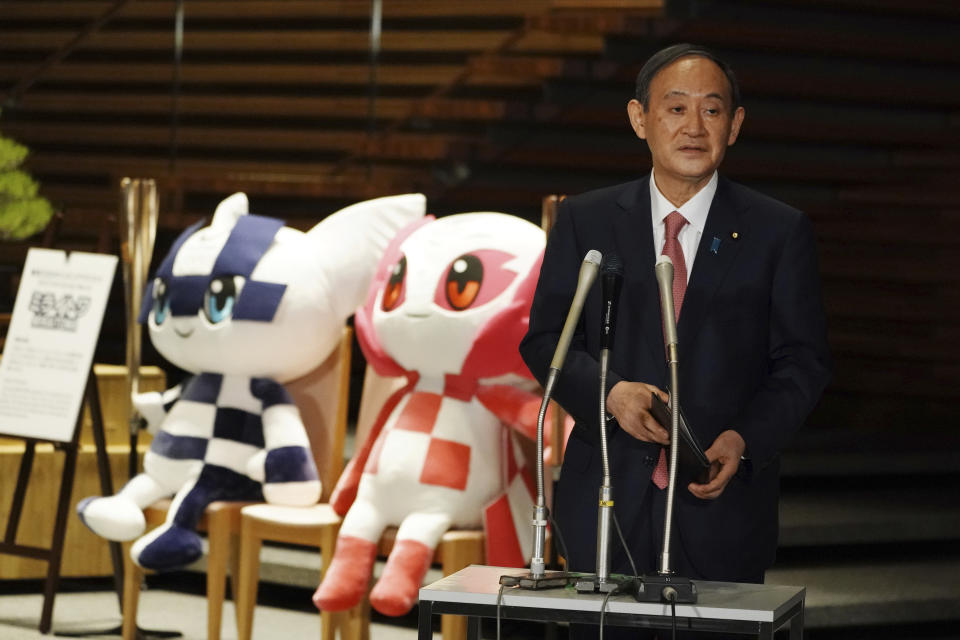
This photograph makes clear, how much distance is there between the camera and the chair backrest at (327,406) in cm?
405

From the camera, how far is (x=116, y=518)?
3.93 meters

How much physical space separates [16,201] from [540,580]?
3859 millimetres

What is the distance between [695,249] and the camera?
7.32ft

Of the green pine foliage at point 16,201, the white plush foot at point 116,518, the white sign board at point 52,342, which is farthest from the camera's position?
the green pine foliage at point 16,201

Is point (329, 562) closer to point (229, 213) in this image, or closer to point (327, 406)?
point (327, 406)

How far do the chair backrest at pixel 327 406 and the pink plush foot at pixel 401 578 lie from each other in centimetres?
63

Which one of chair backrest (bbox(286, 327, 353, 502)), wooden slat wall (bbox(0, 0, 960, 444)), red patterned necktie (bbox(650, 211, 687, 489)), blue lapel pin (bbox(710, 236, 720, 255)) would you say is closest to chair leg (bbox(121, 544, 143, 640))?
chair backrest (bbox(286, 327, 353, 502))

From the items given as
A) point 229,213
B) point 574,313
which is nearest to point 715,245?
point 574,313

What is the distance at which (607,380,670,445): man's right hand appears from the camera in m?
2.02

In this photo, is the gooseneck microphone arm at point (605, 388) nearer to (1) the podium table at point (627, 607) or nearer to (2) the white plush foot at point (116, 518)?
(1) the podium table at point (627, 607)

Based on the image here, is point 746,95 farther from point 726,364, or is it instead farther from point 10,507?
point 726,364

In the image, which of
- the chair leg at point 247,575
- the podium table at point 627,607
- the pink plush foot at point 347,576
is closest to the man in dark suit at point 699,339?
the podium table at point 627,607

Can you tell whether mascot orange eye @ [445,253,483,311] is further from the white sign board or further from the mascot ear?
the white sign board

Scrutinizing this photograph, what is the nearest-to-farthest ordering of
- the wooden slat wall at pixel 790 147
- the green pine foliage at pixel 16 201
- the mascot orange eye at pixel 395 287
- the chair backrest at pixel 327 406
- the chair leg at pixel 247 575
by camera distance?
1. the mascot orange eye at pixel 395 287
2. the chair leg at pixel 247 575
3. the chair backrest at pixel 327 406
4. the green pine foliage at pixel 16 201
5. the wooden slat wall at pixel 790 147
